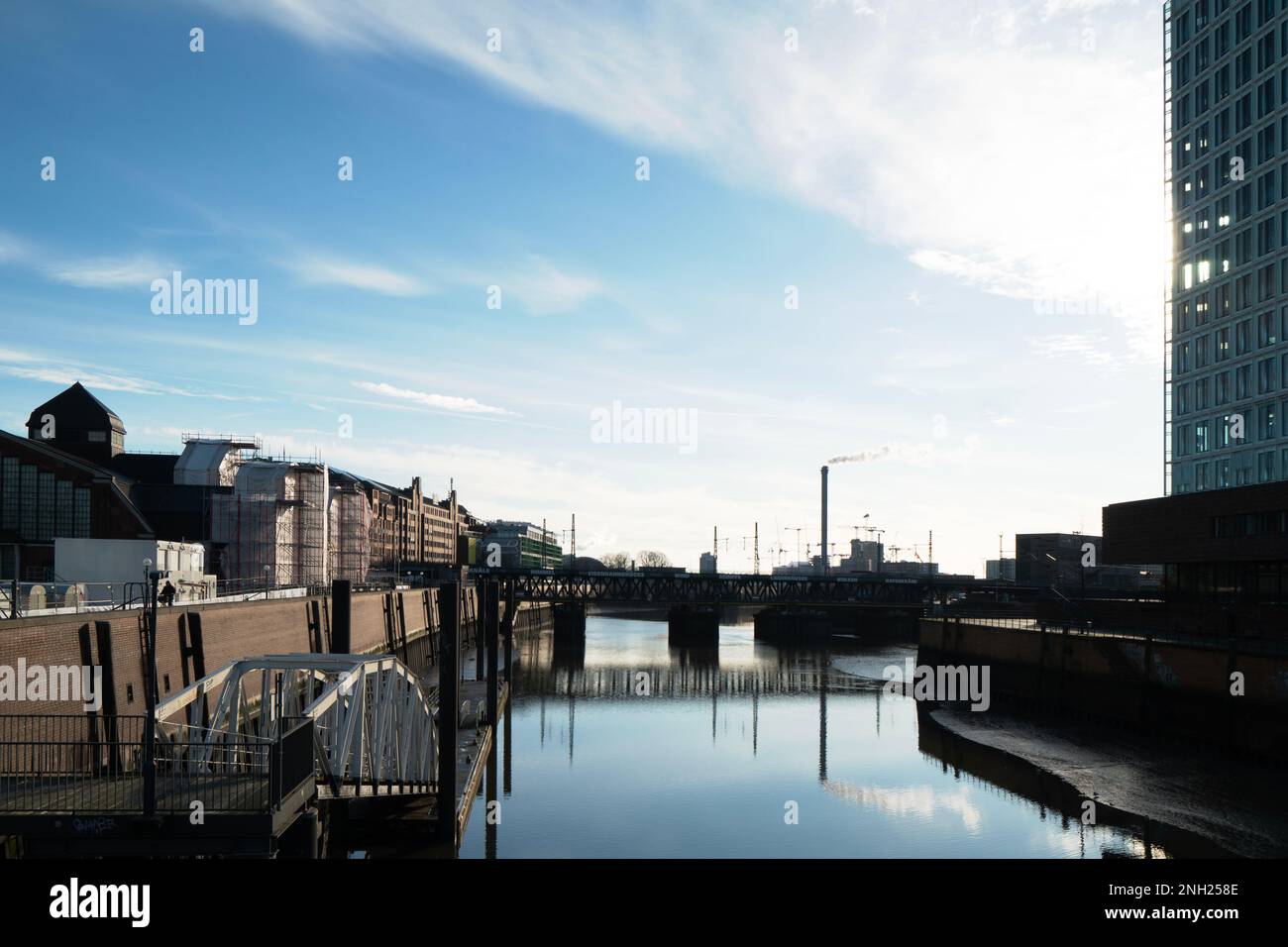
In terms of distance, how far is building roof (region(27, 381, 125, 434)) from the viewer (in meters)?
87.6

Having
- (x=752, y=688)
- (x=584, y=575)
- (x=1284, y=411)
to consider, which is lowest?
(x=752, y=688)

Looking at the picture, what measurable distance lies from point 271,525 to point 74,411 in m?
26.0

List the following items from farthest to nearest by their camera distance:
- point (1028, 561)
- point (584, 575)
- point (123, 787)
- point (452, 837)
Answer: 1. point (1028, 561)
2. point (584, 575)
3. point (452, 837)
4. point (123, 787)

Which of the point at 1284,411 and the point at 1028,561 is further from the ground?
the point at 1284,411

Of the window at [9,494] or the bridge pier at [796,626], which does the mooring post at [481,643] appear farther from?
the bridge pier at [796,626]

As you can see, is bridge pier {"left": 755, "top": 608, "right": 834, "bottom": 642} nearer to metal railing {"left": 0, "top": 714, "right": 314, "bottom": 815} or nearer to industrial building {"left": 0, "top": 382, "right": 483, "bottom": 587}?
industrial building {"left": 0, "top": 382, "right": 483, "bottom": 587}

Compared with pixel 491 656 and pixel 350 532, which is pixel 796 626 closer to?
pixel 350 532

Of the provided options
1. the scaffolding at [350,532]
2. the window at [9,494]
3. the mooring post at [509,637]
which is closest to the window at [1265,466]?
the mooring post at [509,637]

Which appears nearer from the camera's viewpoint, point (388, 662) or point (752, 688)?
point (388, 662)

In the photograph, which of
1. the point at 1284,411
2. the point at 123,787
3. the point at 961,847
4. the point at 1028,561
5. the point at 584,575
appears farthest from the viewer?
the point at 1028,561

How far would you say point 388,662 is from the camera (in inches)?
1050
